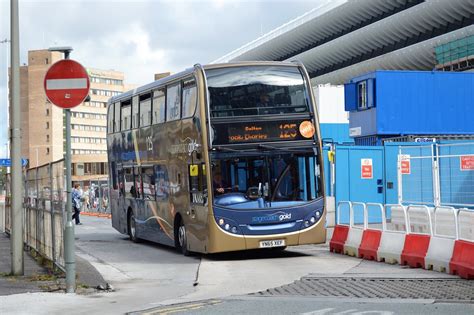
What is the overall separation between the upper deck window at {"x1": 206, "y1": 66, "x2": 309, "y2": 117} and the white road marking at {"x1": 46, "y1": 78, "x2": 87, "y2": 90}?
5.27 m

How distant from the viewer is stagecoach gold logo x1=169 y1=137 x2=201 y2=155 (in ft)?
57.8

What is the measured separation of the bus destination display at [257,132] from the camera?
17.2m

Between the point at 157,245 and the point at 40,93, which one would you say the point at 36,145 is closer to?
the point at 40,93

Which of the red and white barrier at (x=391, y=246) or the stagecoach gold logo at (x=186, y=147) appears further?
the stagecoach gold logo at (x=186, y=147)

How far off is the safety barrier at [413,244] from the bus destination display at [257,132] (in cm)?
240

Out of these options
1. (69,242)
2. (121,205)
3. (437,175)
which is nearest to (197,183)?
(69,242)

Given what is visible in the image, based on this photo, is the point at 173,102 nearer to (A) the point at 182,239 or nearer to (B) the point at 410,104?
(A) the point at 182,239

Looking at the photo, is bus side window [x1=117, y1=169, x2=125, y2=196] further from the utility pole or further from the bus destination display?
the utility pole

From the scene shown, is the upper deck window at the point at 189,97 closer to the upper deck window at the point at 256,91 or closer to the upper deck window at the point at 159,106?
the upper deck window at the point at 256,91

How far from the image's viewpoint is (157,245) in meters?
23.3

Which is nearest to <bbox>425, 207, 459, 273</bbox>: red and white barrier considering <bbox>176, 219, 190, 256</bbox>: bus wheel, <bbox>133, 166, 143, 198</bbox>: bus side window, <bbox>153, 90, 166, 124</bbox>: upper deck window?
<bbox>176, 219, 190, 256</bbox>: bus wheel

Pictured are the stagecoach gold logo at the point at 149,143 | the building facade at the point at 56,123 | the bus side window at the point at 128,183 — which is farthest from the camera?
the building facade at the point at 56,123

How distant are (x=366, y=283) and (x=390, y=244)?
330 centimetres

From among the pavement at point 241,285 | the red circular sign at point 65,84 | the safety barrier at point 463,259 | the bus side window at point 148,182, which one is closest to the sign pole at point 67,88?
the red circular sign at point 65,84
